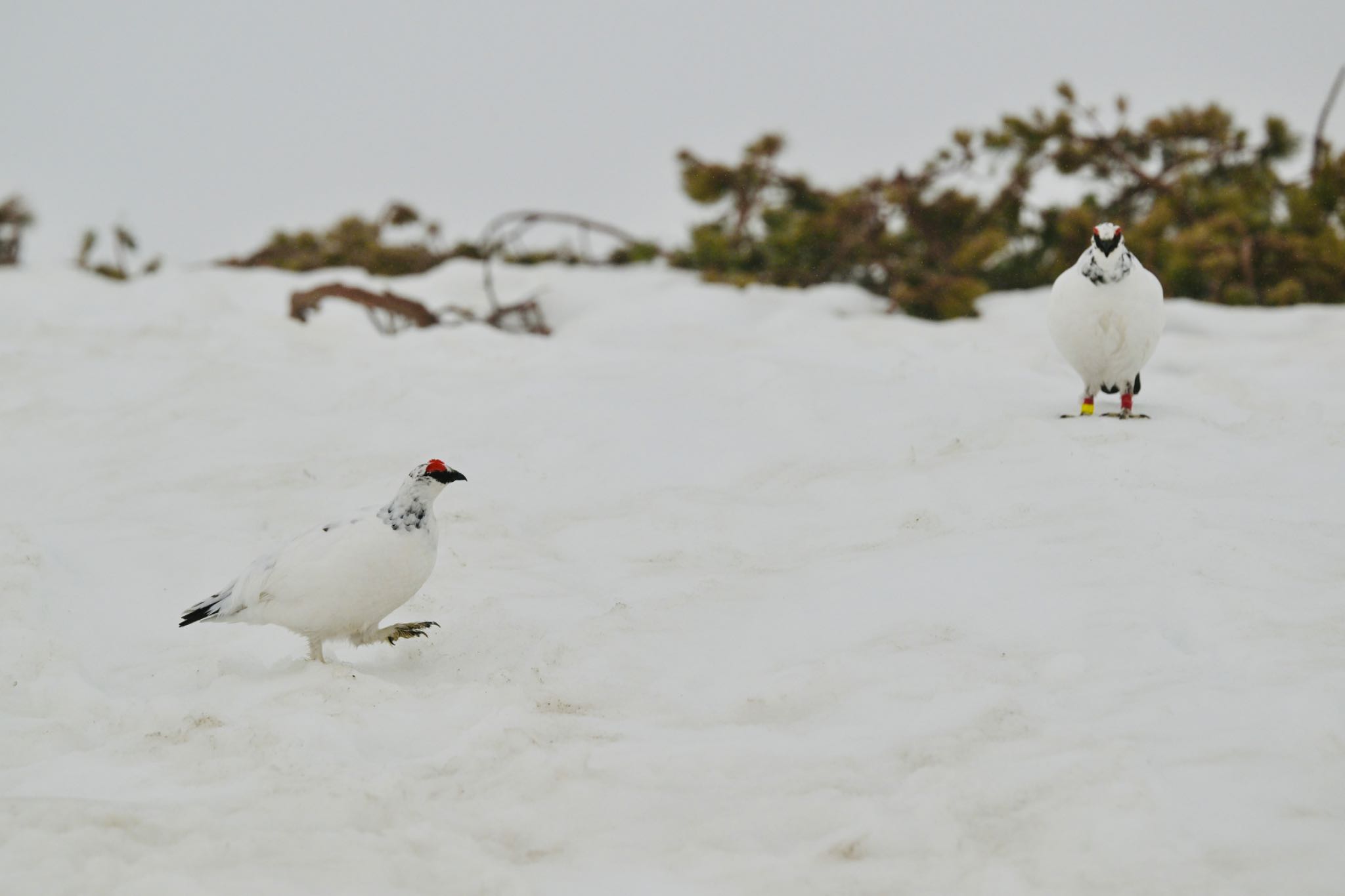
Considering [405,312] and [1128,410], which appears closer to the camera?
[1128,410]

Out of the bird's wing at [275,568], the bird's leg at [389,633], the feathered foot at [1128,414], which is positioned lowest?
the bird's leg at [389,633]

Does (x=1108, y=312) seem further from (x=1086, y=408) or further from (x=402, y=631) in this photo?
(x=402, y=631)

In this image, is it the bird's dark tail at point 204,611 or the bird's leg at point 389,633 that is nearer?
the bird's dark tail at point 204,611

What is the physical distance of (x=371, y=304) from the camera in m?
8.32

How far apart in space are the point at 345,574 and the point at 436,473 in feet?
1.36

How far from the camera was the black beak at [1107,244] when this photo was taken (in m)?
5.20

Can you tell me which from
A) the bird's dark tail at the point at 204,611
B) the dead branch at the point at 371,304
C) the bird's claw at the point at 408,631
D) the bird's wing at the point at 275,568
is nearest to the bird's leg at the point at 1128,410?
the bird's claw at the point at 408,631

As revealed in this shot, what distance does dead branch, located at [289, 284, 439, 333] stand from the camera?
8.27 meters

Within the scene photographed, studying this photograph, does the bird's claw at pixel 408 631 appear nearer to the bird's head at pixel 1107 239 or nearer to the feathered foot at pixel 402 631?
the feathered foot at pixel 402 631

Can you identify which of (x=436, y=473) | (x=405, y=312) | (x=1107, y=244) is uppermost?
(x=1107, y=244)

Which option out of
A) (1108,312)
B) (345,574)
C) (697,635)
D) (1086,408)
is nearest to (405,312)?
(1086,408)

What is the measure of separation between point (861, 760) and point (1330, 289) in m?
7.56

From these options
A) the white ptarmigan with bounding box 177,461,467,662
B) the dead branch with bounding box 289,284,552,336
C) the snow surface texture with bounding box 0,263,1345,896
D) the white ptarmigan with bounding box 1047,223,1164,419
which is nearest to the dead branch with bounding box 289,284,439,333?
the dead branch with bounding box 289,284,552,336

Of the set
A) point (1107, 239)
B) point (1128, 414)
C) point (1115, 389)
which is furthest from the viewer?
point (1115, 389)
